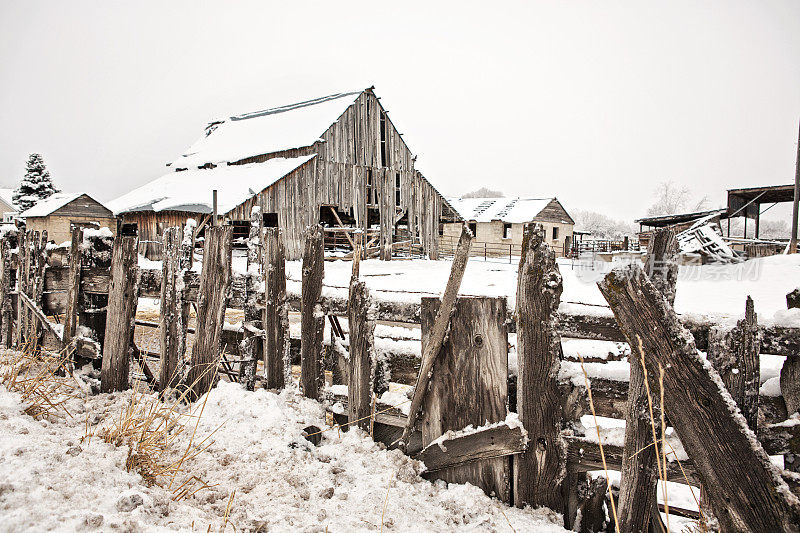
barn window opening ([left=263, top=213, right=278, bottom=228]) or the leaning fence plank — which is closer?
the leaning fence plank

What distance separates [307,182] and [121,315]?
62.0 ft

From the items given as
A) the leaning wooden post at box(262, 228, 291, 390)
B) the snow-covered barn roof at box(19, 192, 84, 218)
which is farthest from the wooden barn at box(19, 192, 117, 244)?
the leaning wooden post at box(262, 228, 291, 390)

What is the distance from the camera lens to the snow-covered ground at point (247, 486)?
1.83 metres

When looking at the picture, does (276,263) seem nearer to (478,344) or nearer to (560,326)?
Answer: (478,344)

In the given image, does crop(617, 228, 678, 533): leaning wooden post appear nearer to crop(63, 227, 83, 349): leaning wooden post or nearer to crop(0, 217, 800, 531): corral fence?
crop(0, 217, 800, 531): corral fence

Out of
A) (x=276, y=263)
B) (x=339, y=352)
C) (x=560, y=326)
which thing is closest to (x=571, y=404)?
(x=560, y=326)

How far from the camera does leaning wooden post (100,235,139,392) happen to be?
12.6 ft

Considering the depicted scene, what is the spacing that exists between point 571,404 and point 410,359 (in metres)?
1.02

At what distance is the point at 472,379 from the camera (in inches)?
103

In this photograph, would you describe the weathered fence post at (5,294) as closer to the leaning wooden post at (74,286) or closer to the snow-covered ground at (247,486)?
the leaning wooden post at (74,286)

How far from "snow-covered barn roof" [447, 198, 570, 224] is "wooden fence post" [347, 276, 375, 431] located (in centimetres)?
3668

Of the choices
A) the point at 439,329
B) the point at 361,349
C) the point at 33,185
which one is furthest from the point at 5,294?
the point at 33,185

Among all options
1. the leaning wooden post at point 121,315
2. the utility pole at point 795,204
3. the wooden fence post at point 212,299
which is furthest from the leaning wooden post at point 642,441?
the utility pole at point 795,204

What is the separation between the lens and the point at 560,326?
2.34 metres
